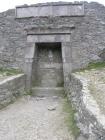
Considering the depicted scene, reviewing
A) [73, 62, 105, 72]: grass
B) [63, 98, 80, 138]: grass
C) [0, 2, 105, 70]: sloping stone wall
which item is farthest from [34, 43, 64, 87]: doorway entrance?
[63, 98, 80, 138]: grass

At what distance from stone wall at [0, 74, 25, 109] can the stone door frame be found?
2.76 ft

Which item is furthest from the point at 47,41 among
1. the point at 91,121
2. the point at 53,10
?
the point at 91,121

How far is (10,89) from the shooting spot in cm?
784

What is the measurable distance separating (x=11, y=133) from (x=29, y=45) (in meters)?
5.31

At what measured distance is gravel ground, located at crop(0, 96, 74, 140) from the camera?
17.2 feet

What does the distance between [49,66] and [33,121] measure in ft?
15.5

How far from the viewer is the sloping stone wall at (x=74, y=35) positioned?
9.91 meters

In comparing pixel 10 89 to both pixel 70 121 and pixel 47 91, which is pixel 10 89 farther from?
pixel 70 121

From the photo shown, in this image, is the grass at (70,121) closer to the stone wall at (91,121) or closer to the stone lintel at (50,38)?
the stone wall at (91,121)

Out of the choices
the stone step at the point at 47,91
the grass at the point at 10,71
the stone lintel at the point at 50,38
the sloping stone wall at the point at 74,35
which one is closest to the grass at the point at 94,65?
the sloping stone wall at the point at 74,35

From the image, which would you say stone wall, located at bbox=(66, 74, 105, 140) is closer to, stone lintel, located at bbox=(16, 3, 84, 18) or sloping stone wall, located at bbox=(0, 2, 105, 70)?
sloping stone wall, located at bbox=(0, 2, 105, 70)

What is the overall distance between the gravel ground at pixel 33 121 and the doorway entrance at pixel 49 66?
2.16m

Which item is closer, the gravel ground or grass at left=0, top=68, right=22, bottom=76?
the gravel ground

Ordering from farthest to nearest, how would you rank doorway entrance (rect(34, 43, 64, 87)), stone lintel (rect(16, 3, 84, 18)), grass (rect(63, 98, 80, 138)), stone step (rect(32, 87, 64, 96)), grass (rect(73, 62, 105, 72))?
doorway entrance (rect(34, 43, 64, 87))
stone lintel (rect(16, 3, 84, 18))
grass (rect(73, 62, 105, 72))
stone step (rect(32, 87, 64, 96))
grass (rect(63, 98, 80, 138))
